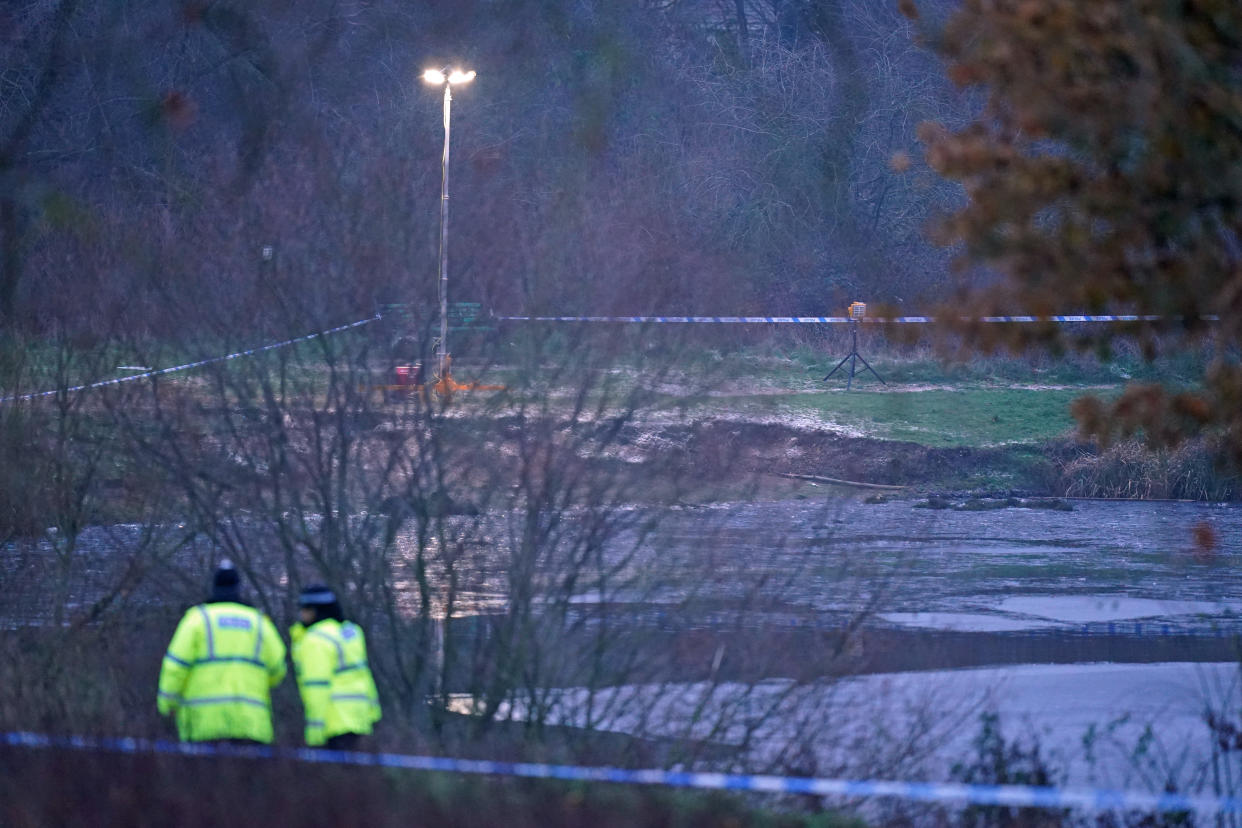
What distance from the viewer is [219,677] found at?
6266 millimetres

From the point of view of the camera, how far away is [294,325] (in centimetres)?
789

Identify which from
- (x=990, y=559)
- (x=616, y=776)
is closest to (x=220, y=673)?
(x=616, y=776)

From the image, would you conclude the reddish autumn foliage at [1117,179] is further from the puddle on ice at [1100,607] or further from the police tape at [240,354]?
the puddle on ice at [1100,607]

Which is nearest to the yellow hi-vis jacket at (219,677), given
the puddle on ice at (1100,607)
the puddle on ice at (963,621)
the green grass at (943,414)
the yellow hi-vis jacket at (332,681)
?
the yellow hi-vis jacket at (332,681)

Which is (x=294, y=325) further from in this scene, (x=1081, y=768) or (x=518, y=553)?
(x=1081, y=768)

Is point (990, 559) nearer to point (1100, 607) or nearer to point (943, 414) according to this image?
point (1100, 607)

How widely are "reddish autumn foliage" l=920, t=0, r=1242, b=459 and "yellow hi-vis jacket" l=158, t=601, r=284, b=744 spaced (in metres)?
3.44

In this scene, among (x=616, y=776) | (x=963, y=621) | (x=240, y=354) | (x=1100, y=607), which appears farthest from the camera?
(x=1100, y=607)

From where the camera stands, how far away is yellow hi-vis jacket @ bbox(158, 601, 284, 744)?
620cm

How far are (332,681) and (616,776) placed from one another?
1.34m

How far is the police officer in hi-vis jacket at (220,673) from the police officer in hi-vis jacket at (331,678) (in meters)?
0.20

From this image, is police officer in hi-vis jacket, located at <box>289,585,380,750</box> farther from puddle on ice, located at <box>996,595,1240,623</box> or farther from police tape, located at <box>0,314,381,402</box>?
Result: puddle on ice, located at <box>996,595,1240,623</box>

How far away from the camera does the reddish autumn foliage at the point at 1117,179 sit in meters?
4.76

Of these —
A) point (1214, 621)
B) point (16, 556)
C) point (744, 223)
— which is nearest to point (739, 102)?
point (744, 223)
